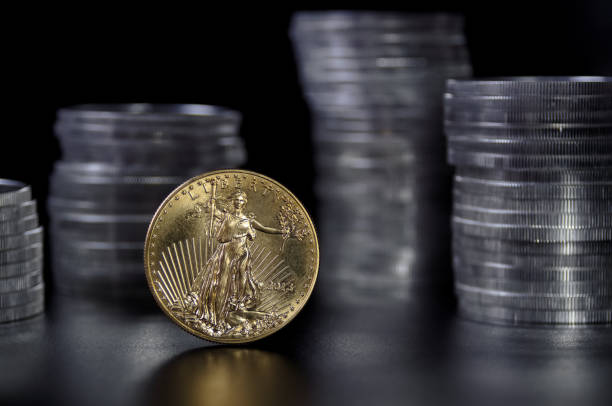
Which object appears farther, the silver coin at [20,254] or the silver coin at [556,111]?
the silver coin at [20,254]

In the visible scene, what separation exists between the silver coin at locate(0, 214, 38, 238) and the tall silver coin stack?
4.16 ft

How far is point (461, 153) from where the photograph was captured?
338cm

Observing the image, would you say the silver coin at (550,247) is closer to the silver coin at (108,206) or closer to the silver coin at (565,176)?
the silver coin at (565,176)

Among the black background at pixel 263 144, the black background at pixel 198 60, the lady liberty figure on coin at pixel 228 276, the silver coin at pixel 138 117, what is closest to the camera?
the black background at pixel 263 144

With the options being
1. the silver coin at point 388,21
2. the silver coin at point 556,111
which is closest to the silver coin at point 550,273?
the silver coin at point 556,111

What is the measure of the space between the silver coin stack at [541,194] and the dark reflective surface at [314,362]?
11 cm

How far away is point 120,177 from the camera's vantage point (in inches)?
148

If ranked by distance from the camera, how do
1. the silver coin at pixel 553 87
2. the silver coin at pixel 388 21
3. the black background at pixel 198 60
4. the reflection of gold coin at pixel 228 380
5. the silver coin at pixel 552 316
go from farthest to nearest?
1. the black background at pixel 198 60
2. the silver coin at pixel 388 21
3. the silver coin at pixel 552 316
4. the silver coin at pixel 553 87
5. the reflection of gold coin at pixel 228 380

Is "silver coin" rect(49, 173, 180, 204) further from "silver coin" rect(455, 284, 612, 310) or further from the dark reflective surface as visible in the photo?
"silver coin" rect(455, 284, 612, 310)

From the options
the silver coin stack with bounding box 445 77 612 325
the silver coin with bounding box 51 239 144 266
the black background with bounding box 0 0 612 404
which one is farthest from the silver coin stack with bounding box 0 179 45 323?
the silver coin stack with bounding box 445 77 612 325

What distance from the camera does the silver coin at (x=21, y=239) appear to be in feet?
10.9

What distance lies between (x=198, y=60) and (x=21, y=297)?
79.5 inches

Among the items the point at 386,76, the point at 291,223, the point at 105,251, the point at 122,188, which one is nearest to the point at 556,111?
the point at 291,223

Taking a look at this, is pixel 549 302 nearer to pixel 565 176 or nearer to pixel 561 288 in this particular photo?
pixel 561 288
